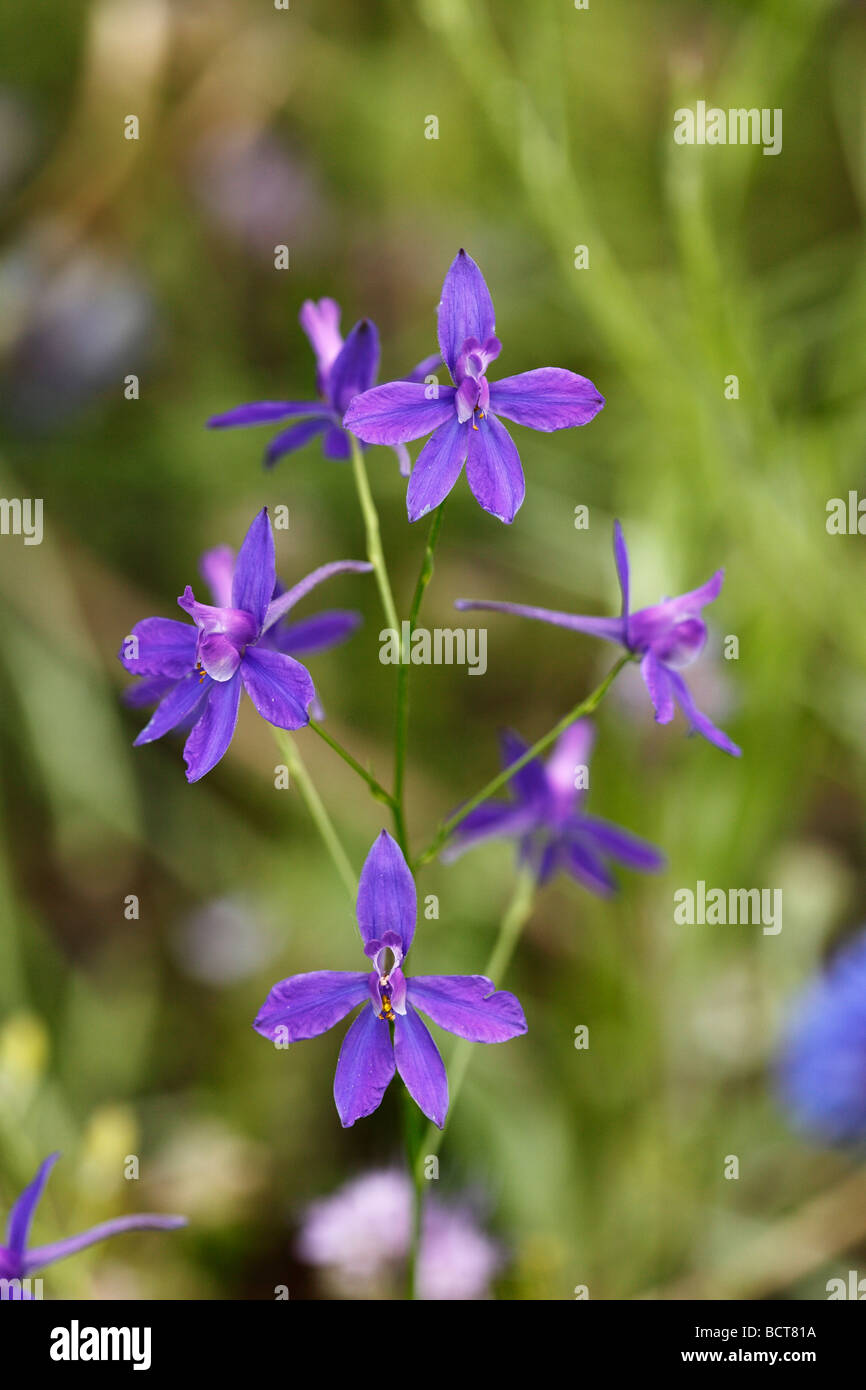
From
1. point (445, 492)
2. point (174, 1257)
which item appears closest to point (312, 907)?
point (174, 1257)

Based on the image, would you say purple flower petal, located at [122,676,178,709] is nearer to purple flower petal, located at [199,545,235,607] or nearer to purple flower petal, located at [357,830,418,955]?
purple flower petal, located at [199,545,235,607]

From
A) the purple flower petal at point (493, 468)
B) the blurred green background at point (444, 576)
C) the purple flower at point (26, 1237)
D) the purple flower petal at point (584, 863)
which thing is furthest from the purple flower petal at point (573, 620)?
the blurred green background at point (444, 576)

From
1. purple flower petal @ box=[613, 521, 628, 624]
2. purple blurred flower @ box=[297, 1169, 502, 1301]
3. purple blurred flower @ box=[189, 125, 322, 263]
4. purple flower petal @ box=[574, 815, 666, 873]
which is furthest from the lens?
purple blurred flower @ box=[189, 125, 322, 263]

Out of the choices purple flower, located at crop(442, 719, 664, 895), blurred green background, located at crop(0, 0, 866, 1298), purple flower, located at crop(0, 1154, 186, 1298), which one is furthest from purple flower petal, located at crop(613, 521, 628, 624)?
blurred green background, located at crop(0, 0, 866, 1298)

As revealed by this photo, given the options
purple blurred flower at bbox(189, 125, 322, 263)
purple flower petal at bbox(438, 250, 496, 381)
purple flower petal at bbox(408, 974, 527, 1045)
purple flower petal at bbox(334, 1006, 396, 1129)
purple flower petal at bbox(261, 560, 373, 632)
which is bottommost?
purple flower petal at bbox(334, 1006, 396, 1129)

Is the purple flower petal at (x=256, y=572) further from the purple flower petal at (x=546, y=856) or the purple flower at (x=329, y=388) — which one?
the purple flower petal at (x=546, y=856)

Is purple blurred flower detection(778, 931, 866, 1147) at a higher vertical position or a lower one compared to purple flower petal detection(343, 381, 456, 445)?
lower

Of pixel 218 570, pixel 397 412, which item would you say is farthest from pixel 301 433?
pixel 397 412
